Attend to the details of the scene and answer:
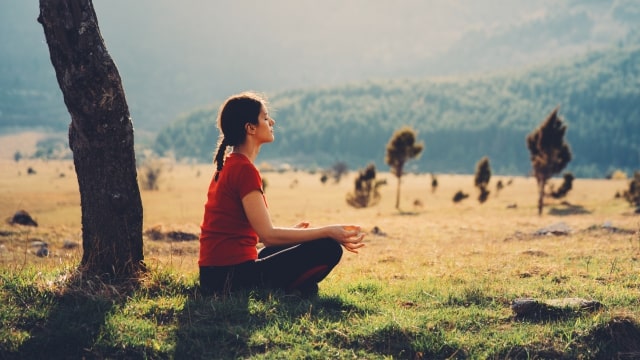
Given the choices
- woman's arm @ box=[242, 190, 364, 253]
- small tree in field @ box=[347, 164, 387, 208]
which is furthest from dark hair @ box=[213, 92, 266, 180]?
small tree in field @ box=[347, 164, 387, 208]

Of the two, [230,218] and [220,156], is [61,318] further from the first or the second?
[220,156]

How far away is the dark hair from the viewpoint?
5.91 metres

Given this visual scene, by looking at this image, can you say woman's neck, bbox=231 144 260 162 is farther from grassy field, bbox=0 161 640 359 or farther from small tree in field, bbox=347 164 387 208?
small tree in field, bbox=347 164 387 208

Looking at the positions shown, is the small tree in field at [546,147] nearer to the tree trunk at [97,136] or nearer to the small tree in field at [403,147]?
the small tree in field at [403,147]

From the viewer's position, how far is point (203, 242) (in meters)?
6.07

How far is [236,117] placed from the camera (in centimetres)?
593

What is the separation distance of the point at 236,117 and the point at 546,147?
100 feet

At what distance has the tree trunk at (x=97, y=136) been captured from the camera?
256 inches

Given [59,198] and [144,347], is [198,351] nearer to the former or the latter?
[144,347]

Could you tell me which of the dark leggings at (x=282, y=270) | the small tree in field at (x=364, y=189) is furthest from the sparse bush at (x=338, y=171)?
the dark leggings at (x=282, y=270)

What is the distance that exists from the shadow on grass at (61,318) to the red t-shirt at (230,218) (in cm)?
121

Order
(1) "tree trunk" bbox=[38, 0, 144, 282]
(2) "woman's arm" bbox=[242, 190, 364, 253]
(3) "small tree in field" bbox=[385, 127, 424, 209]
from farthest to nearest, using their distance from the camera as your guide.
Answer: (3) "small tree in field" bbox=[385, 127, 424, 209] → (1) "tree trunk" bbox=[38, 0, 144, 282] → (2) "woman's arm" bbox=[242, 190, 364, 253]

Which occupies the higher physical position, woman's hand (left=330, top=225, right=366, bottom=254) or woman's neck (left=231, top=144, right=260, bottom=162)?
woman's neck (left=231, top=144, right=260, bottom=162)

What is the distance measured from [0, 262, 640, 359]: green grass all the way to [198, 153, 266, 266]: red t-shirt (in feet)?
1.61
